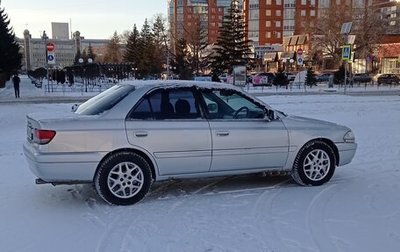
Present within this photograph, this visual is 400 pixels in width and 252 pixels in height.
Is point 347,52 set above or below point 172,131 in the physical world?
above

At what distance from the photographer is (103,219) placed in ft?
18.1

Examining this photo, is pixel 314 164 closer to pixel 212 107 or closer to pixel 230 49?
pixel 212 107

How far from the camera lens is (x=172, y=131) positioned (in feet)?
20.1

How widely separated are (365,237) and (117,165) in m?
3.04

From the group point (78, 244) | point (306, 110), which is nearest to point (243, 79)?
point (306, 110)

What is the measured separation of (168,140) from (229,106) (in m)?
1.07

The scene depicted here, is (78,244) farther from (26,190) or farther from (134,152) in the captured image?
(26,190)

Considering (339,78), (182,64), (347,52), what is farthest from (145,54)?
(347,52)

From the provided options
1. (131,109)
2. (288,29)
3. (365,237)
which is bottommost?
(365,237)

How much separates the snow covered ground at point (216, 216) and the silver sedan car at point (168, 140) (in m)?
0.36

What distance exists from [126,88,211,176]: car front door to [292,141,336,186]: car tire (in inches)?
58.5

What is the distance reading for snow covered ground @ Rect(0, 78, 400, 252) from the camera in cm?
477

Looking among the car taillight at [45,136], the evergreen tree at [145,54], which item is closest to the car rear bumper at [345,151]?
the car taillight at [45,136]

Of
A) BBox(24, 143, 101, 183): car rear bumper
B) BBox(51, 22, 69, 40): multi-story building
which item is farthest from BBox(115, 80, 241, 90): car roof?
BBox(51, 22, 69, 40): multi-story building
